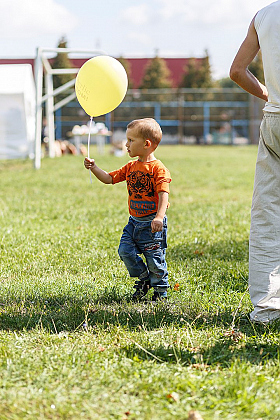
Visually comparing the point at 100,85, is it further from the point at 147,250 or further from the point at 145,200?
the point at 147,250

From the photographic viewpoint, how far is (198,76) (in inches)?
1610

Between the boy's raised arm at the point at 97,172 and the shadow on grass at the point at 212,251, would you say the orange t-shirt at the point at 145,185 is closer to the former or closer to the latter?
the boy's raised arm at the point at 97,172

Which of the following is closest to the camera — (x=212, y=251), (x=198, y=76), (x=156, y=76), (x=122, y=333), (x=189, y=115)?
(x=122, y=333)

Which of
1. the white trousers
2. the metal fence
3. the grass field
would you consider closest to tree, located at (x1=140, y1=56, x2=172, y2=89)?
the metal fence

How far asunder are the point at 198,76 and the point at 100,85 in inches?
1510

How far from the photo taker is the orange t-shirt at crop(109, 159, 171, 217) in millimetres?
3750

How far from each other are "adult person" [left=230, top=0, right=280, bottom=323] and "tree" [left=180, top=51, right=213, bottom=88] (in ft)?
126

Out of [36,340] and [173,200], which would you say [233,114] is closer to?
[173,200]

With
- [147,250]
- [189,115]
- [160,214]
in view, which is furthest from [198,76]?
[160,214]

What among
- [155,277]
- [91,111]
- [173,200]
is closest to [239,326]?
[155,277]

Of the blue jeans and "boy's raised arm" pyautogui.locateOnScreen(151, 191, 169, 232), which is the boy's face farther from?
the blue jeans

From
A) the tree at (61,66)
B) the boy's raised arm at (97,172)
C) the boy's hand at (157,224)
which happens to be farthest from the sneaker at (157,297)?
the tree at (61,66)

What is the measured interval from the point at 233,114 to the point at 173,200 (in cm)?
2662

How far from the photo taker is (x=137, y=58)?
2132 inches
